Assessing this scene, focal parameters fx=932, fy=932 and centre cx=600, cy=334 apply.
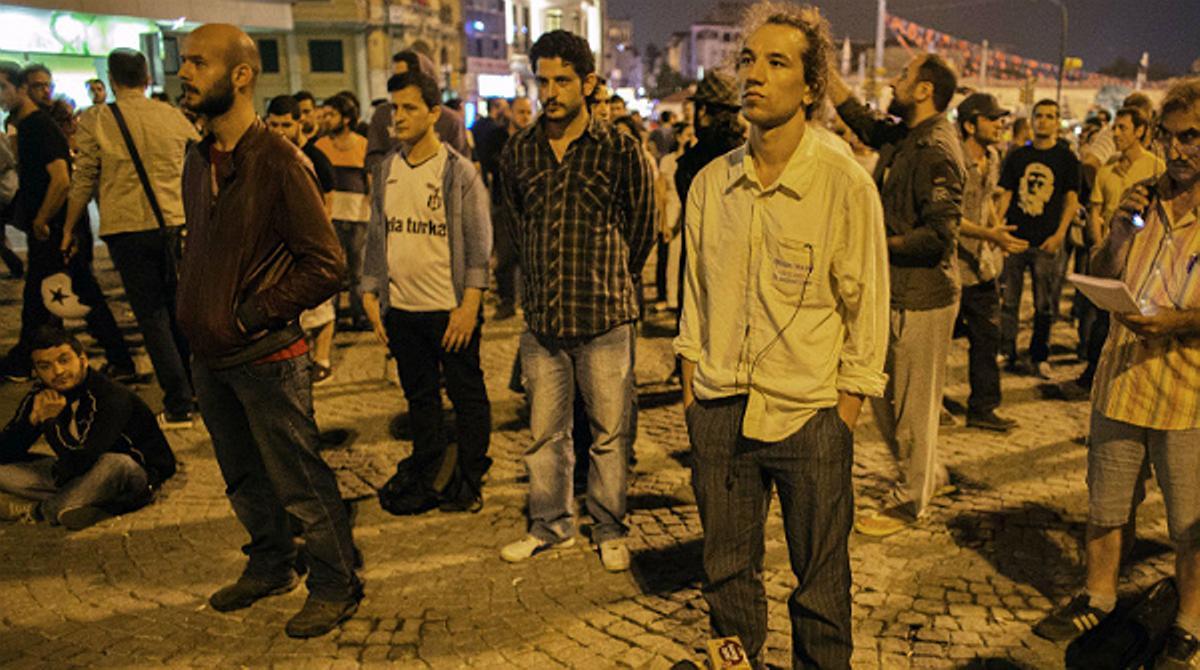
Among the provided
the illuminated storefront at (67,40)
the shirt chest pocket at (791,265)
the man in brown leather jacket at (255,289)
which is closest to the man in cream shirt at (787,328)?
the shirt chest pocket at (791,265)

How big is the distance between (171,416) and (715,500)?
4.82 metres

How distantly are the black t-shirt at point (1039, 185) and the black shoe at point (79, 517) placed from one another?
6.81 meters

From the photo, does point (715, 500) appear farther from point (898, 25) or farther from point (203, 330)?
point (898, 25)

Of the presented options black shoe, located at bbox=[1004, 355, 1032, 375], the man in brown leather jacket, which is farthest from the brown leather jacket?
black shoe, located at bbox=[1004, 355, 1032, 375]

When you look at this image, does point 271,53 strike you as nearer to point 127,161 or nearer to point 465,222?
point 127,161

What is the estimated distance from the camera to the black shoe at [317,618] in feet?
12.4

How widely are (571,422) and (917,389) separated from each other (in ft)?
5.68

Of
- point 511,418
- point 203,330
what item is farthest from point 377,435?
point 203,330

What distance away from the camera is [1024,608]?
396cm

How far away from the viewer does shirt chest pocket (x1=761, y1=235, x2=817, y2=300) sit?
8.96ft

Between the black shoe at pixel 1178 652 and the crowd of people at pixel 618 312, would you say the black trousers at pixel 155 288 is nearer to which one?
the crowd of people at pixel 618 312

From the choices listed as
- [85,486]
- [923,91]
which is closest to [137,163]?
[85,486]

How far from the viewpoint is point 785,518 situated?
2.97 meters

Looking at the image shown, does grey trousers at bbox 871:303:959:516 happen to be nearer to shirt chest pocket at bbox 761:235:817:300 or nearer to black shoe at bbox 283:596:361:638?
shirt chest pocket at bbox 761:235:817:300
